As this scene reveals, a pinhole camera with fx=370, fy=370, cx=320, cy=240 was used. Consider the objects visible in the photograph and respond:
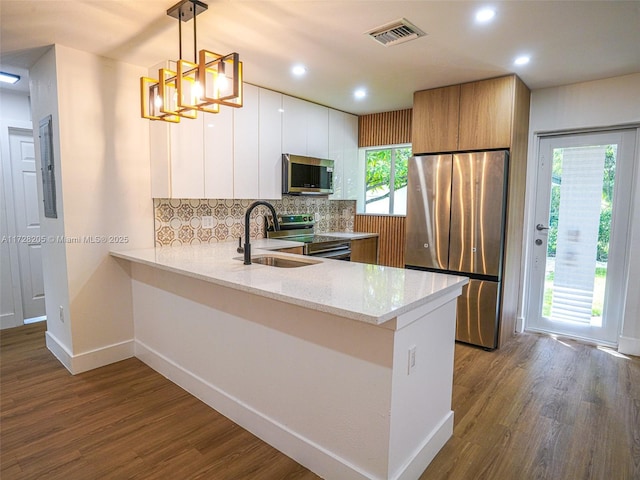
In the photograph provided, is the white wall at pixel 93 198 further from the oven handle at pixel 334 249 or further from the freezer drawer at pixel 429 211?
the freezer drawer at pixel 429 211

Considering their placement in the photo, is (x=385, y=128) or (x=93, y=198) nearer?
(x=93, y=198)

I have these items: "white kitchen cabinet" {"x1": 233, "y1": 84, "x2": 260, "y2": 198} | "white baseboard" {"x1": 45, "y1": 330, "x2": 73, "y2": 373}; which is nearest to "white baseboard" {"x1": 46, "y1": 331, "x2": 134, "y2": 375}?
"white baseboard" {"x1": 45, "y1": 330, "x2": 73, "y2": 373}

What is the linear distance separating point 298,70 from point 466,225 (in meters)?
2.01

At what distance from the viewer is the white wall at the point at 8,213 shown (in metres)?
3.72

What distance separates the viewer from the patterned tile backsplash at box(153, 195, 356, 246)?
3254mm

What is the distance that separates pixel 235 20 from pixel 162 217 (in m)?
1.76

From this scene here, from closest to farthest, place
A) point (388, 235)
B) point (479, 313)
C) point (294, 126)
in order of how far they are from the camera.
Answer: point (479, 313), point (294, 126), point (388, 235)

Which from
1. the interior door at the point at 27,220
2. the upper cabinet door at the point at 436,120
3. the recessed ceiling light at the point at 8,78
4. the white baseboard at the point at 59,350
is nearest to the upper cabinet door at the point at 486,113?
the upper cabinet door at the point at 436,120

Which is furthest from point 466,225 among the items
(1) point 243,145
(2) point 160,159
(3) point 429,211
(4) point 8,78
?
(4) point 8,78

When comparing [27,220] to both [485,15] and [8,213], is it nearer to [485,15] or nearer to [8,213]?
[8,213]

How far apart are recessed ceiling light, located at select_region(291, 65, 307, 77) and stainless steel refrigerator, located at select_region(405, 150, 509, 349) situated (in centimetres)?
135

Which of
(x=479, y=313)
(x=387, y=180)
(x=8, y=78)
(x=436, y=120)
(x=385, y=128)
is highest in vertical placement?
(x=8, y=78)

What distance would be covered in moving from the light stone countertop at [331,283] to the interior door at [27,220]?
6.81ft

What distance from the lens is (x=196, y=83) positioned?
1.91 meters
